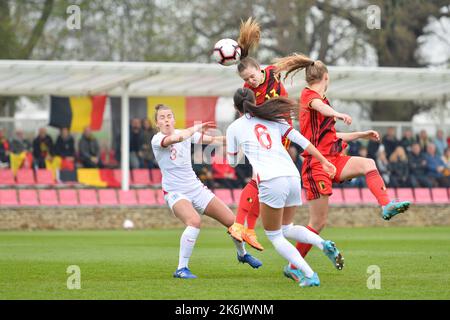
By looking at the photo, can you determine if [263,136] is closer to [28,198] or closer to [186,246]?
[186,246]

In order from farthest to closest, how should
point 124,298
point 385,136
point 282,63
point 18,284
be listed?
point 385,136 → point 282,63 → point 18,284 → point 124,298

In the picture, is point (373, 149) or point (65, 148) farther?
point (373, 149)

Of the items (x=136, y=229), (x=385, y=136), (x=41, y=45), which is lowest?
(x=136, y=229)

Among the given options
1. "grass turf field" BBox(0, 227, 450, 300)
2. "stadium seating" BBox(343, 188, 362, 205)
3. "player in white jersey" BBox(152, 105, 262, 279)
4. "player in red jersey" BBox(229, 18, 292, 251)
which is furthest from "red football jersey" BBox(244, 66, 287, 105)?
"stadium seating" BBox(343, 188, 362, 205)

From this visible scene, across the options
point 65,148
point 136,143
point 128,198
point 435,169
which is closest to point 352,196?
point 435,169

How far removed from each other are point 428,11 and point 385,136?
1041cm

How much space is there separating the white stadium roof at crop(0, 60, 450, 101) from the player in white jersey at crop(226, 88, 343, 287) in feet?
49.1

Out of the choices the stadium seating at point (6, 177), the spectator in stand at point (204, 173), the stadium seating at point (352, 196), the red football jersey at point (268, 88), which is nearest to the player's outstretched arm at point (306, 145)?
the red football jersey at point (268, 88)

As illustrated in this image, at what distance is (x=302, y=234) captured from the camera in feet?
33.2

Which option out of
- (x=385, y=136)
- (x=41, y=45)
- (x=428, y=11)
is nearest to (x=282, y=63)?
(x=385, y=136)

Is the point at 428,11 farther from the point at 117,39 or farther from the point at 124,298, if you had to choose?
the point at 124,298

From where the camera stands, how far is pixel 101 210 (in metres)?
25.7

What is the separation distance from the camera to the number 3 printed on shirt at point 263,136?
955 centimetres

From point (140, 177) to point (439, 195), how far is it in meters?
8.29
